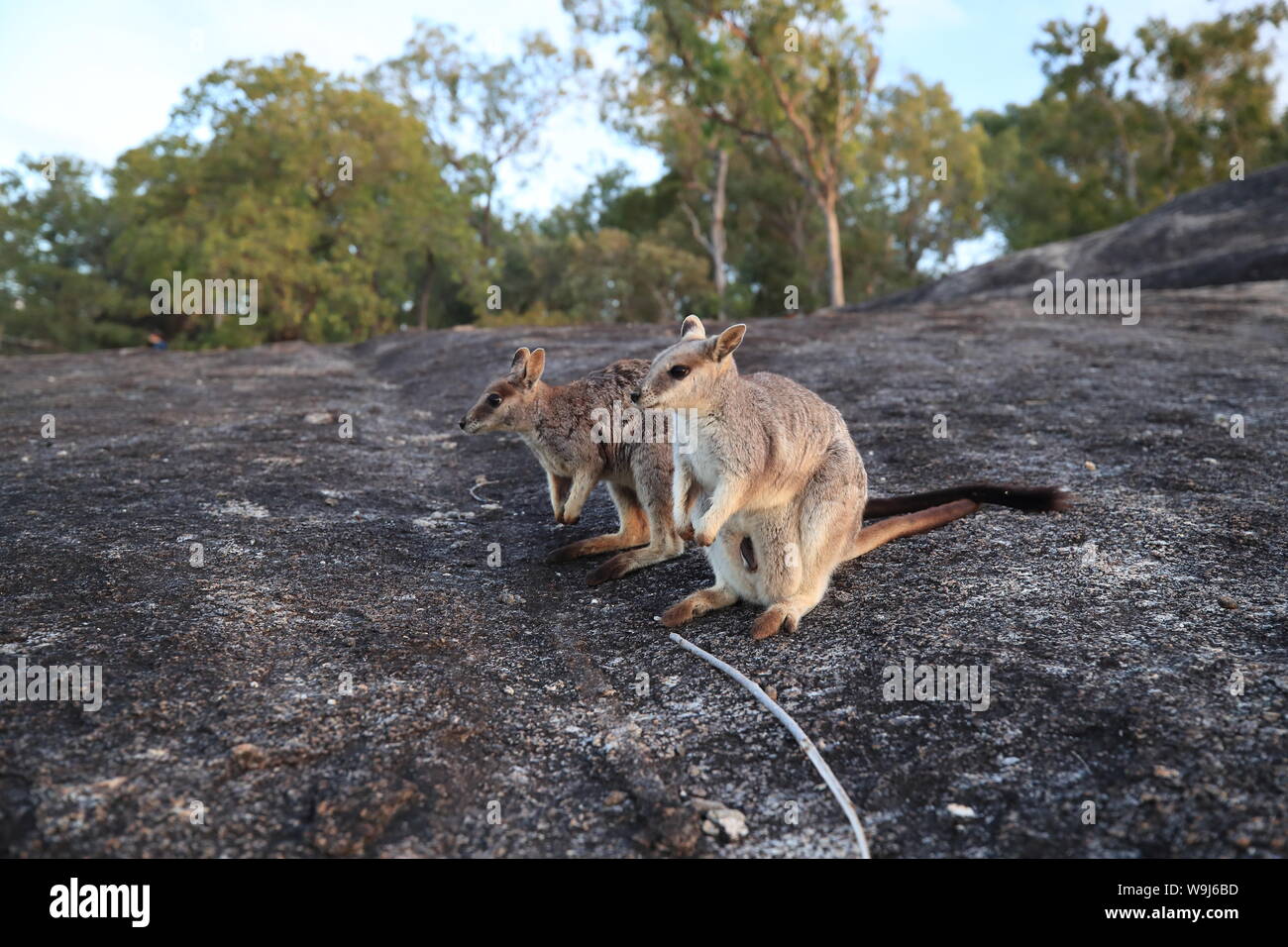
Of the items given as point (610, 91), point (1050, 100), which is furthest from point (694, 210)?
point (1050, 100)

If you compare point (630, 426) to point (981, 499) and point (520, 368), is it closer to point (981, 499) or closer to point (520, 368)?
point (520, 368)

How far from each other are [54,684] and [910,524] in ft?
13.9

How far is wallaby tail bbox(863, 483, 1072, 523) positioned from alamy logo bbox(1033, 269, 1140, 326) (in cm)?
970

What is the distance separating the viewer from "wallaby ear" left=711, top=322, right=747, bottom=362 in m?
4.25

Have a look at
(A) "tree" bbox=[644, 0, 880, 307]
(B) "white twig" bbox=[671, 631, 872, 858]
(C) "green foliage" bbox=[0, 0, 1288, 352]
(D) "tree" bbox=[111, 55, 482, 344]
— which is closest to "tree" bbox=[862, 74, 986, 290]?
(C) "green foliage" bbox=[0, 0, 1288, 352]

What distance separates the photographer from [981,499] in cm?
520

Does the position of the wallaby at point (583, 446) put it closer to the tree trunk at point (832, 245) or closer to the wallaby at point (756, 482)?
the wallaby at point (756, 482)
